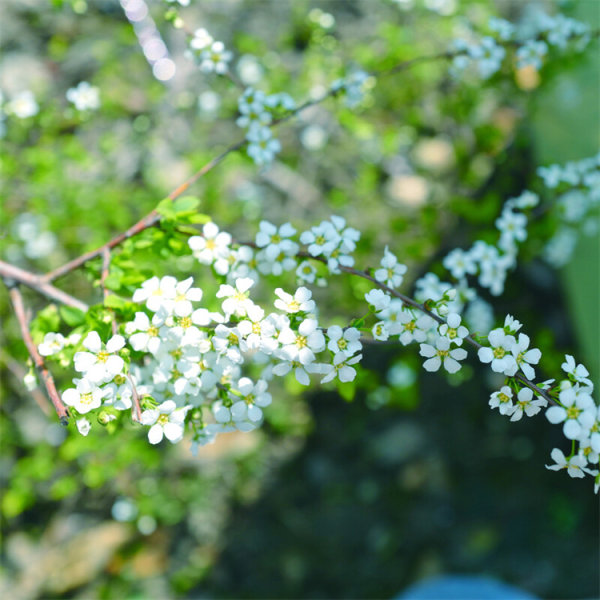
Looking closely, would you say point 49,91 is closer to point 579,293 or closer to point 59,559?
point 59,559

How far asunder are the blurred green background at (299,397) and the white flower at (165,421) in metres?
1.80

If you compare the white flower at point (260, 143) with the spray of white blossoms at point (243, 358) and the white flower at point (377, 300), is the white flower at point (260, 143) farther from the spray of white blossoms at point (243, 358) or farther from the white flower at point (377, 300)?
the white flower at point (377, 300)

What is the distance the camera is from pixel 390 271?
148 centimetres

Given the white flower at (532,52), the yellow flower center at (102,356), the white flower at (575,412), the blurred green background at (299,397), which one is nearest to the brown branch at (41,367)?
the yellow flower center at (102,356)

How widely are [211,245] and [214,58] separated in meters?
0.79

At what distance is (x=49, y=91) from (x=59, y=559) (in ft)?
9.51

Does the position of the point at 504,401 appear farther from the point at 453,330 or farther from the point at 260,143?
the point at 260,143


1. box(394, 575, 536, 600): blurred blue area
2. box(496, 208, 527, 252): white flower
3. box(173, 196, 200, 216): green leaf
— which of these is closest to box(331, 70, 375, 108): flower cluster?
box(496, 208, 527, 252): white flower

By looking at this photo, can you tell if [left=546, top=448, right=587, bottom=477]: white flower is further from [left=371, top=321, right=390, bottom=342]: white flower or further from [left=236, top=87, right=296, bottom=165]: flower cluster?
[left=236, top=87, right=296, bottom=165]: flower cluster

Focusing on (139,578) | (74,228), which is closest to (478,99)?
(74,228)

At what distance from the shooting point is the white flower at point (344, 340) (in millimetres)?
1227

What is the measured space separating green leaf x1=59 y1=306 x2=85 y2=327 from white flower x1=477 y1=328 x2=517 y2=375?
3.60 ft

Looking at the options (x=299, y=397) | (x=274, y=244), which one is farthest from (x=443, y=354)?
(x=299, y=397)

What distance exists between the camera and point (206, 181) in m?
3.15
